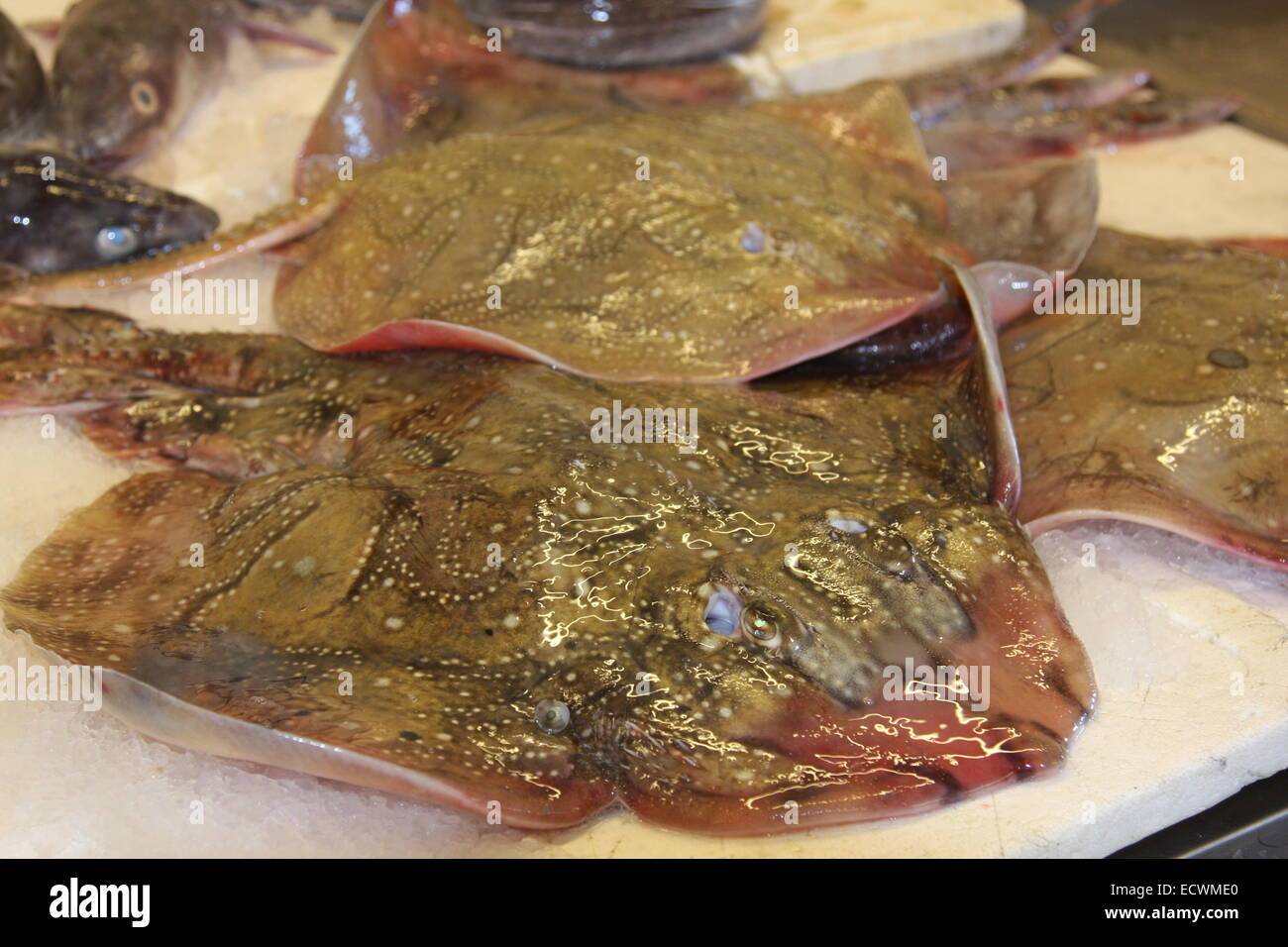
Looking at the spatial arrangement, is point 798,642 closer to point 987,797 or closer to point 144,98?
point 987,797

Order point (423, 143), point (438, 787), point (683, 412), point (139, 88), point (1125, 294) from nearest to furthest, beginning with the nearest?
1. point (438, 787)
2. point (683, 412)
3. point (1125, 294)
4. point (423, 143)
5. point (139, 88)

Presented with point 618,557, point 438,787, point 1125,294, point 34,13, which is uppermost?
point 34,13

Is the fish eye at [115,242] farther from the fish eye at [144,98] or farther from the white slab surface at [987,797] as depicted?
the white slab surface at [987,797]

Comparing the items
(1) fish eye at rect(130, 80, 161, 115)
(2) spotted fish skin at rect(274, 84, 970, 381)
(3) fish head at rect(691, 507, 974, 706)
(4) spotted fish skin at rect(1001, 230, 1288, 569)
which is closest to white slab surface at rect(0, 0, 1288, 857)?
(4) spotted fish skin at rect(1001, 230, 1288, 569)

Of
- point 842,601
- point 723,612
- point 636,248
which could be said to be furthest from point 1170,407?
point 636,248
